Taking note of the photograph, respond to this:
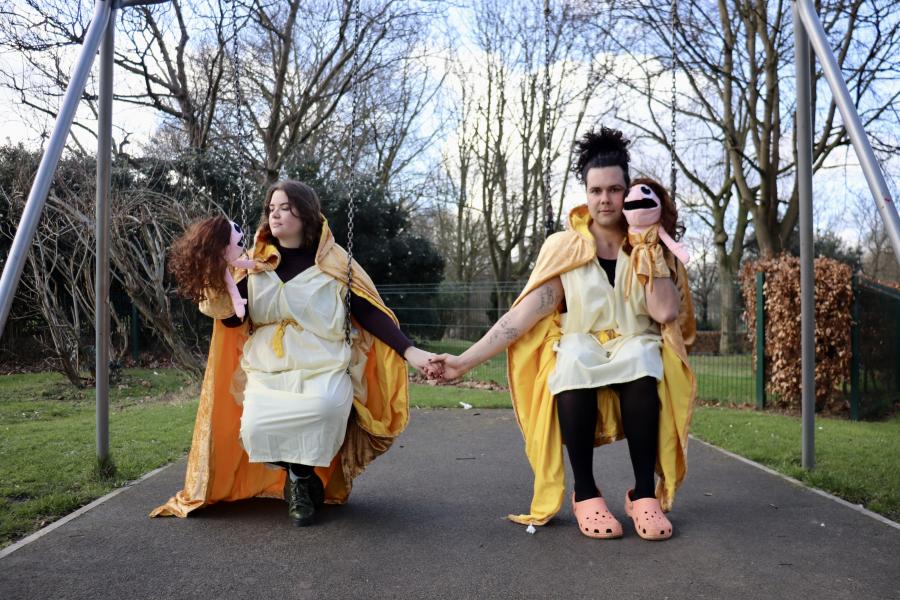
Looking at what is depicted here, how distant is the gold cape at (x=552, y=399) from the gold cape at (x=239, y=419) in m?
0.65

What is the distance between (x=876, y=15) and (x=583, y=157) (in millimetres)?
10006

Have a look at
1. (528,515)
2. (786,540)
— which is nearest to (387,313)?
(528,515)

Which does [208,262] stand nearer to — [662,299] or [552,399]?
[552,399]

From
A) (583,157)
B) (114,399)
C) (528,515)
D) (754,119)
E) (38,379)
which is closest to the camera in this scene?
(528,515)

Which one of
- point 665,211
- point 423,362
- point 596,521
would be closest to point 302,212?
point 423,362

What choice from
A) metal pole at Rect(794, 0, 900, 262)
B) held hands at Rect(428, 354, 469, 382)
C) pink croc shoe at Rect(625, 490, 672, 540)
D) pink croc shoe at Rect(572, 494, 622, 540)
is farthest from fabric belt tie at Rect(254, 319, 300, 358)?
metal pole at Rect(794, 0, 900, 262)

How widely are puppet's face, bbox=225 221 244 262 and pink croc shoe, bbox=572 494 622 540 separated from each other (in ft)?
6.69

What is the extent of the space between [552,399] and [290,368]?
127cm

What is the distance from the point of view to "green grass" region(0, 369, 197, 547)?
3797 millimetres

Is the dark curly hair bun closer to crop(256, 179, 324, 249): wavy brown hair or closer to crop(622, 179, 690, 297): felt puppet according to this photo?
crop(622, 179, 690, 297): felt puppet

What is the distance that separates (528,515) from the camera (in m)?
3.48

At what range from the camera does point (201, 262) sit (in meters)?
3.51

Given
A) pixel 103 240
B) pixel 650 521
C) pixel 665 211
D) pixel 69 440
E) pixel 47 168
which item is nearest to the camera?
pixel 650 521

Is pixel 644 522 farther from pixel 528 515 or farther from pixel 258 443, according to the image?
pixel 258 443
